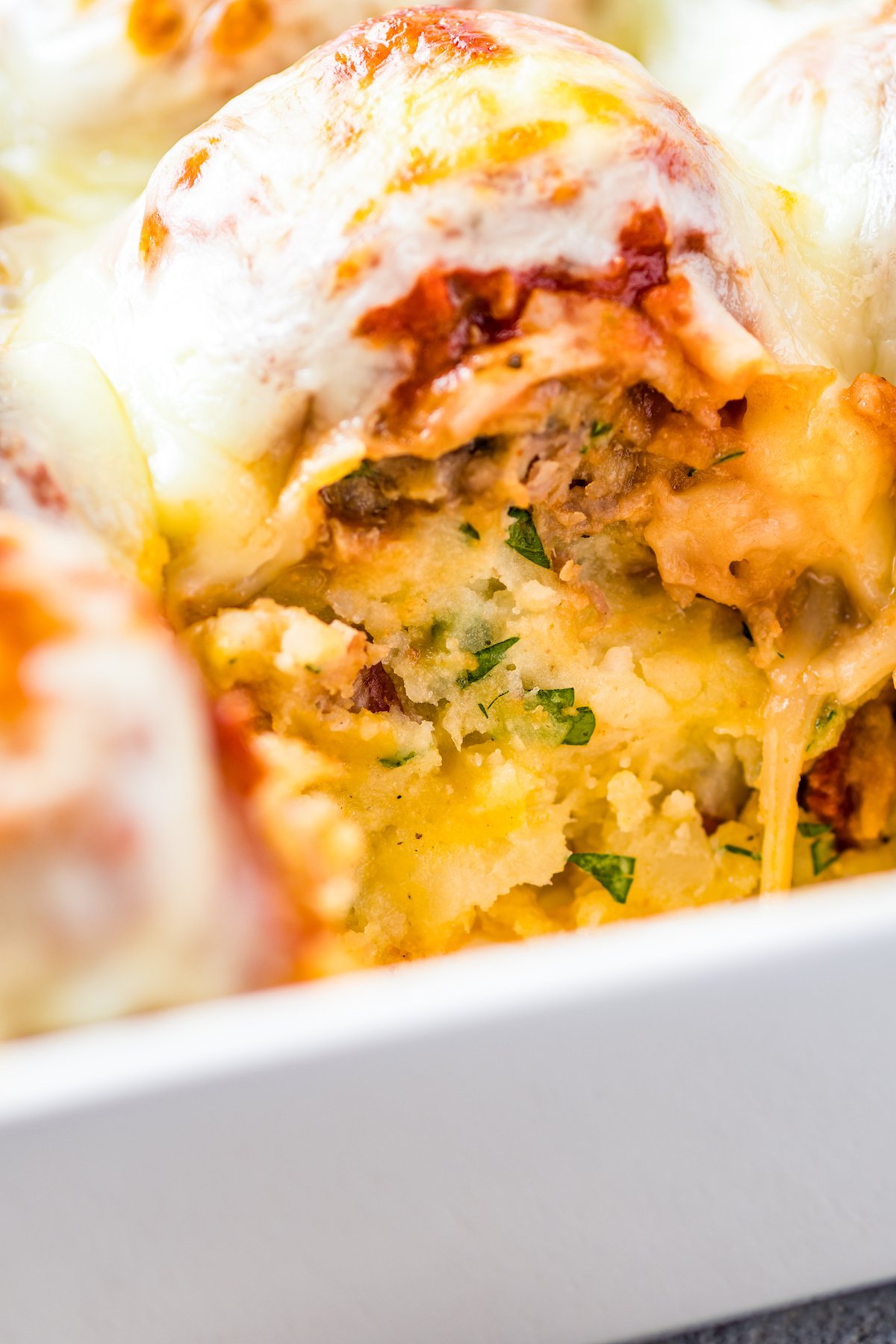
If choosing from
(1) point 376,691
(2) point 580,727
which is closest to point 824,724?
(2) point 580,727

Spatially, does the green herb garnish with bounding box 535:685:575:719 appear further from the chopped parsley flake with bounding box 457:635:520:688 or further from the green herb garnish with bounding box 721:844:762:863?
the green herb garnish with bounding box 721:844:762:863

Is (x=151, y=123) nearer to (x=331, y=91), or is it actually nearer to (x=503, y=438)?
(x=331, y=91)

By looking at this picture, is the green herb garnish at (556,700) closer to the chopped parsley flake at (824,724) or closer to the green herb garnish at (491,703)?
the green herb garnish at (491,703)

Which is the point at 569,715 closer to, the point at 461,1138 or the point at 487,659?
the point at 487,659

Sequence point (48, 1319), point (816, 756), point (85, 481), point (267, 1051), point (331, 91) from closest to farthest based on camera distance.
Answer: point (267, 1051)
point (48, 1319)
point (85, 481)
point (331, 91)
point (816, 756)

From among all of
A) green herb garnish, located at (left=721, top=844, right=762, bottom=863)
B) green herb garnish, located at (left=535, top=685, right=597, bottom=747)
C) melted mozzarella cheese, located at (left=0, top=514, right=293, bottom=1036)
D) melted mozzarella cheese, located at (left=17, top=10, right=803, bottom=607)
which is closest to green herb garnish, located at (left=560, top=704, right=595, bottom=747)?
green herb garnish, located at (left=535, top=685, right=597, bottom=747)

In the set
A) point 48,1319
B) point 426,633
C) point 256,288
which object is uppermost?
point 256,288

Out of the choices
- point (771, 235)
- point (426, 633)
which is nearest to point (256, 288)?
point (426, 633)
